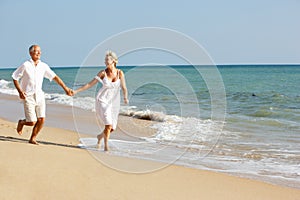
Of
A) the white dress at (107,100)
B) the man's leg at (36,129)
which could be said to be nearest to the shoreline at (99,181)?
the man's leg at (36,129)

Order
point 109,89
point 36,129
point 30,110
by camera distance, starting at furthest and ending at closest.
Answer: point 109,89 → point 36,129 → point 30,110

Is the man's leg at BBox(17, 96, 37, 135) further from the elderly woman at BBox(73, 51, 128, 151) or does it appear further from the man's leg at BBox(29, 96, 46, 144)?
the elderly woman at BBox(73, 51, 128, 151)

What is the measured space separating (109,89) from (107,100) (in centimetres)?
20

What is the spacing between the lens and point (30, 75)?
256 inches

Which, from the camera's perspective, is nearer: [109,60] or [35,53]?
[35,53]

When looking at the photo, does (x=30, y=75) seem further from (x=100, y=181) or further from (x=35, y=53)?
(x=100, y=181)

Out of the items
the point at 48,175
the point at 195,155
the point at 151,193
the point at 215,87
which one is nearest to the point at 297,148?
the point at 195,155

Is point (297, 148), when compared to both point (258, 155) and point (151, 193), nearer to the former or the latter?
point (258, 155)

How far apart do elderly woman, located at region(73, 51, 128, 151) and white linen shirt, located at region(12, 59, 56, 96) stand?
0.75 meters

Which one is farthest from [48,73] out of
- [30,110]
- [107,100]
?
[107,100]

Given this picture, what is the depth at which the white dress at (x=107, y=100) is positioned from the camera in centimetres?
688

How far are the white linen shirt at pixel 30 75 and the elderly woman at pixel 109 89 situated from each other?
2.46 ft

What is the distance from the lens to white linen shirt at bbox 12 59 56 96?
646 cm

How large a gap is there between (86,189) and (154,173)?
1.23 m
